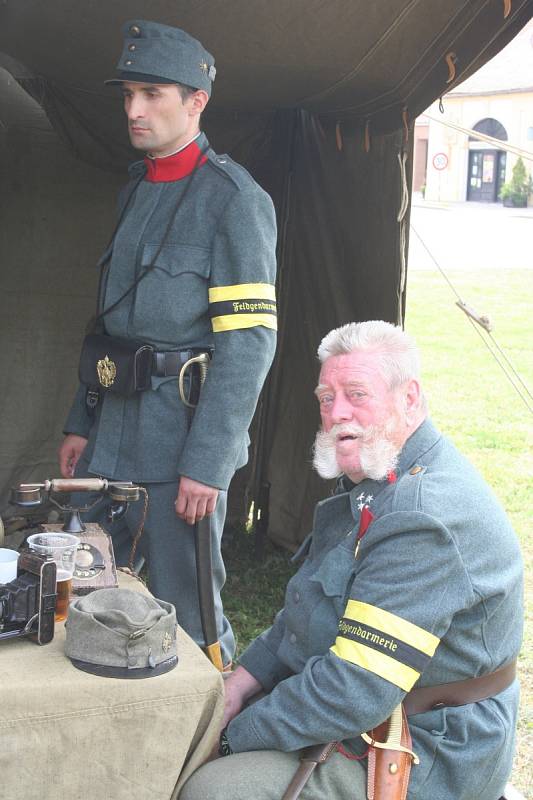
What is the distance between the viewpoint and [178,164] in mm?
2967

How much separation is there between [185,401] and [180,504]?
288 mm

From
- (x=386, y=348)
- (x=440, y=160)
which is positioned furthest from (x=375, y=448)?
(x=440, y=160)

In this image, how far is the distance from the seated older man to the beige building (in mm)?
27819

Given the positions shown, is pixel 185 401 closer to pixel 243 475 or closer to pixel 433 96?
pixel 433 96

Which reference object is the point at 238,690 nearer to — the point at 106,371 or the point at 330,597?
the point at 330,597

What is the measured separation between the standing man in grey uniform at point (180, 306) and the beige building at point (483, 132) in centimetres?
2685

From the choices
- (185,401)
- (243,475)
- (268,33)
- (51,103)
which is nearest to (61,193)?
(51,103)

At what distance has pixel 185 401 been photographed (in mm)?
2930

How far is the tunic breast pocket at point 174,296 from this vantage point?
287 cm

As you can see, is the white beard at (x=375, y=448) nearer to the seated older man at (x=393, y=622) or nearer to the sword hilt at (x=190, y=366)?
the seated older man at (x=393, y=622)

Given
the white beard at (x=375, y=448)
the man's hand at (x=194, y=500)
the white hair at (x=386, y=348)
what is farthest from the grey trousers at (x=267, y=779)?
the man's hand at (x=194, y=500)

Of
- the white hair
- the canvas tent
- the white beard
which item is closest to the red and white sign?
the canvas tent

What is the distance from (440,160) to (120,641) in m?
35.8

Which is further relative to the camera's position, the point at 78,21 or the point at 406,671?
the point at 78,21
